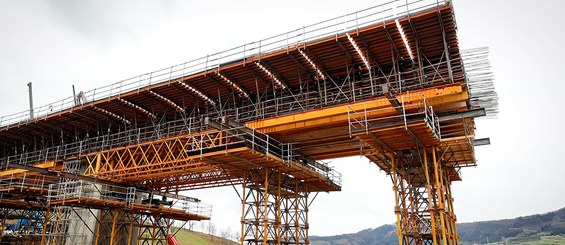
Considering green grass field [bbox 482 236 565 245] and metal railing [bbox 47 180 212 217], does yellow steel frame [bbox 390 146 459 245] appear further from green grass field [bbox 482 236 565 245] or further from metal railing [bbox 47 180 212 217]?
green grass field [bbox 482 236 565 245]

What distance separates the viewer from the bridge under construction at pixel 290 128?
18703mm

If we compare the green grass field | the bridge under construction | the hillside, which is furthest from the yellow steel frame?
the green grass field

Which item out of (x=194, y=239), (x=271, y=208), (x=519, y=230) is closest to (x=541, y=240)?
(x=519, y=230)

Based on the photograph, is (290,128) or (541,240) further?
(541,240)

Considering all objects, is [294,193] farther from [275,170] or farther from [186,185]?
[186,185]

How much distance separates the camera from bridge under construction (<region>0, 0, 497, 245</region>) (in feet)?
Answer: 61.4

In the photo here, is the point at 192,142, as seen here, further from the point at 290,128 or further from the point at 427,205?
the point at 427,205

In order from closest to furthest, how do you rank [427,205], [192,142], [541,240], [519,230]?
[427,205], [192,142], [541,240], [519,230]

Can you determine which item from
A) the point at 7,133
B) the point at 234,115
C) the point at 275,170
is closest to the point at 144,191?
the point at 234,115

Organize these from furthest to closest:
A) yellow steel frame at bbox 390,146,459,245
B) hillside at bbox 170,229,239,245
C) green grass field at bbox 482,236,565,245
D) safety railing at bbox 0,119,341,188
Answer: green grass field at bbox 482,236,565,245, hillside at bbox 170,229,239,245, safety railing at bbox 0,119,341,188, yellow steel frame at bbox 390,146,459,245

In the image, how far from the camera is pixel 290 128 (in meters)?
21.5

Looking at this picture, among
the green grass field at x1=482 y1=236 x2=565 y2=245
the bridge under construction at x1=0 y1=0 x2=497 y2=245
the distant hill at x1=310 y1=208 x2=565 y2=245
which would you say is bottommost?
the green grass field at x1=482 y1=236 x2=565 y2=245

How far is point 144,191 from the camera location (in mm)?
29547

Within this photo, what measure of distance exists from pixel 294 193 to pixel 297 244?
3181 mm
